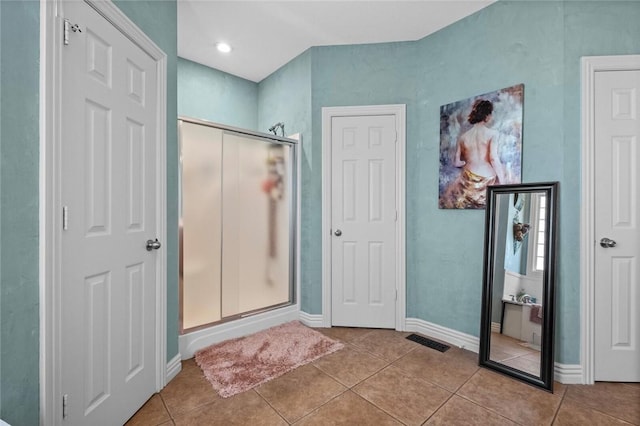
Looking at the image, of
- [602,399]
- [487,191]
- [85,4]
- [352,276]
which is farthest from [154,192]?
[602,399]

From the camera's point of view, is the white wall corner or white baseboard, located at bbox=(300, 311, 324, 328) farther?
white baseboard, located at bbox=(300, 311, 324, 328)

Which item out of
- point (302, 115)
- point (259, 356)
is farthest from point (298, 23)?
point (259, 356)

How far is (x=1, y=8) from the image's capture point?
0.94 metres

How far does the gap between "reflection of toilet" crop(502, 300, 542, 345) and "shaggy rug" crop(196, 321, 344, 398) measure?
4.02 feet

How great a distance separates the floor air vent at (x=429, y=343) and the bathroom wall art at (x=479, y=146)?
1140 millimetres

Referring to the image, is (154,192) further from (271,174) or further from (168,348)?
(271,174)

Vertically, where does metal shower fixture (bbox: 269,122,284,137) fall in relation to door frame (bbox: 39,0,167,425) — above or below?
above

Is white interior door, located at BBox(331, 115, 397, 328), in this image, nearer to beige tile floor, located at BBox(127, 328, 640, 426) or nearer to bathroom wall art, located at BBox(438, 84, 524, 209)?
bathroom wall art, located at BBox(438, 84, 524, 209)

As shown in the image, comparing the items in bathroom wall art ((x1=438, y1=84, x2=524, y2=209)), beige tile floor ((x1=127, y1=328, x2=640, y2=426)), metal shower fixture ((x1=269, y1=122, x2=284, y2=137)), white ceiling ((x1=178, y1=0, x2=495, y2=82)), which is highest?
white ceiling ((x1=178, y1=0, x2=495, y2=82))

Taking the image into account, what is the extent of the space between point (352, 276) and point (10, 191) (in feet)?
7.76

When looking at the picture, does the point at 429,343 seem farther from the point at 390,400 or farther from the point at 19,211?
the point at 19,211

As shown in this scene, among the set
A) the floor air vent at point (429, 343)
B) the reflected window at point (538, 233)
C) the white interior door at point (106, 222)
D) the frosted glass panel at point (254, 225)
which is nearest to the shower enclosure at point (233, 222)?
the frosted glass panel at point (254, 225)

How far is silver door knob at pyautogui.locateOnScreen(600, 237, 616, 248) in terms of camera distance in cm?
189

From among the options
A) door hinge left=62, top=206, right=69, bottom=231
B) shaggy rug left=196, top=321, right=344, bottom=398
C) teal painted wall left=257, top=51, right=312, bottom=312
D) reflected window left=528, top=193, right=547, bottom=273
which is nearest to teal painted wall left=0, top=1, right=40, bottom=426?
door hinge left=62, top=206, right=69, bottom=231
